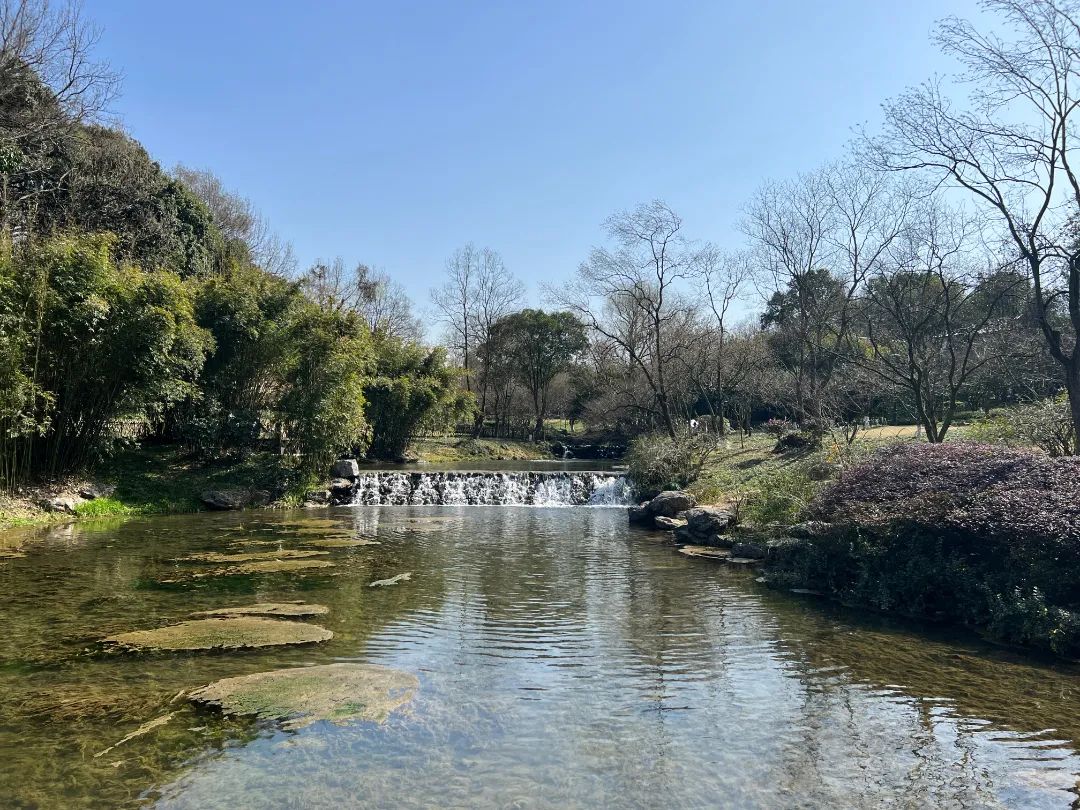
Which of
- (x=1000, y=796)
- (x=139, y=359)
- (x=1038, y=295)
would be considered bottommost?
(x=1000, y=796)

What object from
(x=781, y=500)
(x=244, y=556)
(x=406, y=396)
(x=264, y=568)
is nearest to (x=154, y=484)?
(x=244, y=556)

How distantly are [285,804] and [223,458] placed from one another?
59.5 ft

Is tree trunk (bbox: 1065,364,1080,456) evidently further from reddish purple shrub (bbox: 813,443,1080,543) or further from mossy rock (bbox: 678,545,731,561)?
mossy rock (bbox: 678,545,731,561)

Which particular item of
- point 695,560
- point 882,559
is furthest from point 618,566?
point 882,559

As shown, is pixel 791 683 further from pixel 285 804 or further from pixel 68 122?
pixel 68 122

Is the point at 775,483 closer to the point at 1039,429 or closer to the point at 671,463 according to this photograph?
the point at 1039,429

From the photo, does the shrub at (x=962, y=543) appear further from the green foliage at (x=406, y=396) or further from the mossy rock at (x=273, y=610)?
the green foliage at (x=406, y=396)

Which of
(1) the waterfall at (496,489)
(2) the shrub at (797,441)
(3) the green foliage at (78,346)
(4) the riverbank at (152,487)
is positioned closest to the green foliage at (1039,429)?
(2) the shrub at (797,441)

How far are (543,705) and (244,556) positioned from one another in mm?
7533

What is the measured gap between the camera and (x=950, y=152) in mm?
13758

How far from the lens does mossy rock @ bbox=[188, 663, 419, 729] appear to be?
479 centimetres

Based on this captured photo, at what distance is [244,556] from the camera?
1102 cm

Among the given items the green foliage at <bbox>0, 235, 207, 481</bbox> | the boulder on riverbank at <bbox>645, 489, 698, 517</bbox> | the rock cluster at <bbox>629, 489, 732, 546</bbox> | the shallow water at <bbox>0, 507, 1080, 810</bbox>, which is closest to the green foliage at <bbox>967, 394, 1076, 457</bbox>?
the rock cluster at <bbox>629, 489, 732, 546</bbox>

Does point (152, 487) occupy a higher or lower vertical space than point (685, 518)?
higher
